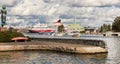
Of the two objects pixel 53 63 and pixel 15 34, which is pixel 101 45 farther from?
pixel 15 34

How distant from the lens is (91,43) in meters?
88.4

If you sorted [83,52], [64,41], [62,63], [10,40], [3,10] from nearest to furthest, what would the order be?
[62,63] < [83,52] < [10,40] < [64,41] < [3,10]

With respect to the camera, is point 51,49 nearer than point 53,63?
No

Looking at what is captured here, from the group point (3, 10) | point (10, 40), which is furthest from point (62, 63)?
point (3, 10)

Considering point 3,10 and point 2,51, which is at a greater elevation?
point 3,10

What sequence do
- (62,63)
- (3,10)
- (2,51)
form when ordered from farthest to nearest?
(3,10) < (2,51) < (62,63)

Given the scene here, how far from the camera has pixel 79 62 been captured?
62906 mm

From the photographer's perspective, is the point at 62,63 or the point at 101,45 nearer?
the point at 62,63

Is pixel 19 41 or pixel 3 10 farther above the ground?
pixel 3 10

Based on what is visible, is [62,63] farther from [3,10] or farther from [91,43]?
[3,10]

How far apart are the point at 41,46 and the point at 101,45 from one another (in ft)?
56.8

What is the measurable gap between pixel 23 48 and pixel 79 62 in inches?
1111

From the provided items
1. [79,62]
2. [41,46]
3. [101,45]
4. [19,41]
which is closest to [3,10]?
[19,41]

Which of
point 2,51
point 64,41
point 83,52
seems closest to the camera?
point 83,52
